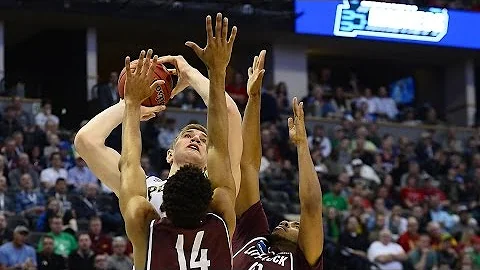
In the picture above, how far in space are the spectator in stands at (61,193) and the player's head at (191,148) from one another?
799 cm

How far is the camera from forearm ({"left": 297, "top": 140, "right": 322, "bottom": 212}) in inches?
241

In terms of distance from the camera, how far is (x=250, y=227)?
652cm

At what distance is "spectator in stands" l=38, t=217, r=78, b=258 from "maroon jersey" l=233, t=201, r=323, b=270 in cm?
644

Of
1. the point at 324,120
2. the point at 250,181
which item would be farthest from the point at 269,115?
the point at 250,181

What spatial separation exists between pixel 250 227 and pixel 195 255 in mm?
1294

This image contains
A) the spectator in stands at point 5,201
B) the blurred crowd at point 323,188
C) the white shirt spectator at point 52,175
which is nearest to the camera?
the blurred crowd at point 323,188

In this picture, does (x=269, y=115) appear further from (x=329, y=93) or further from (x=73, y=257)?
(x=73, y=257)

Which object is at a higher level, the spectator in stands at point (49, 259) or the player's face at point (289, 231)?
the player's face at point (289, 231)

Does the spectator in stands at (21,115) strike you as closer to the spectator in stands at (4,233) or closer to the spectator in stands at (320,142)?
the spectator in stands at (4,233)

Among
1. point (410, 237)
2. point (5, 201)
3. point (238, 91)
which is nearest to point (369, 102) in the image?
point (238, 91)

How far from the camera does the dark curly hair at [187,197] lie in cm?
520

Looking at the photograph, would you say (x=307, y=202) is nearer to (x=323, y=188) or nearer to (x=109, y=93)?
(x=323, y=188)

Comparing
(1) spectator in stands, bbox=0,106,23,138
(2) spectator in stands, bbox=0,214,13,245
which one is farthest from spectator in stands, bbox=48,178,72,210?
(1) spectator in stands, bbox=0,106,23,138

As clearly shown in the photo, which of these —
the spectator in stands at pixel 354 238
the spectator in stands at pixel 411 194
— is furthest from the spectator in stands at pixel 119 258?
the spectator in stands at pixel 411 194
